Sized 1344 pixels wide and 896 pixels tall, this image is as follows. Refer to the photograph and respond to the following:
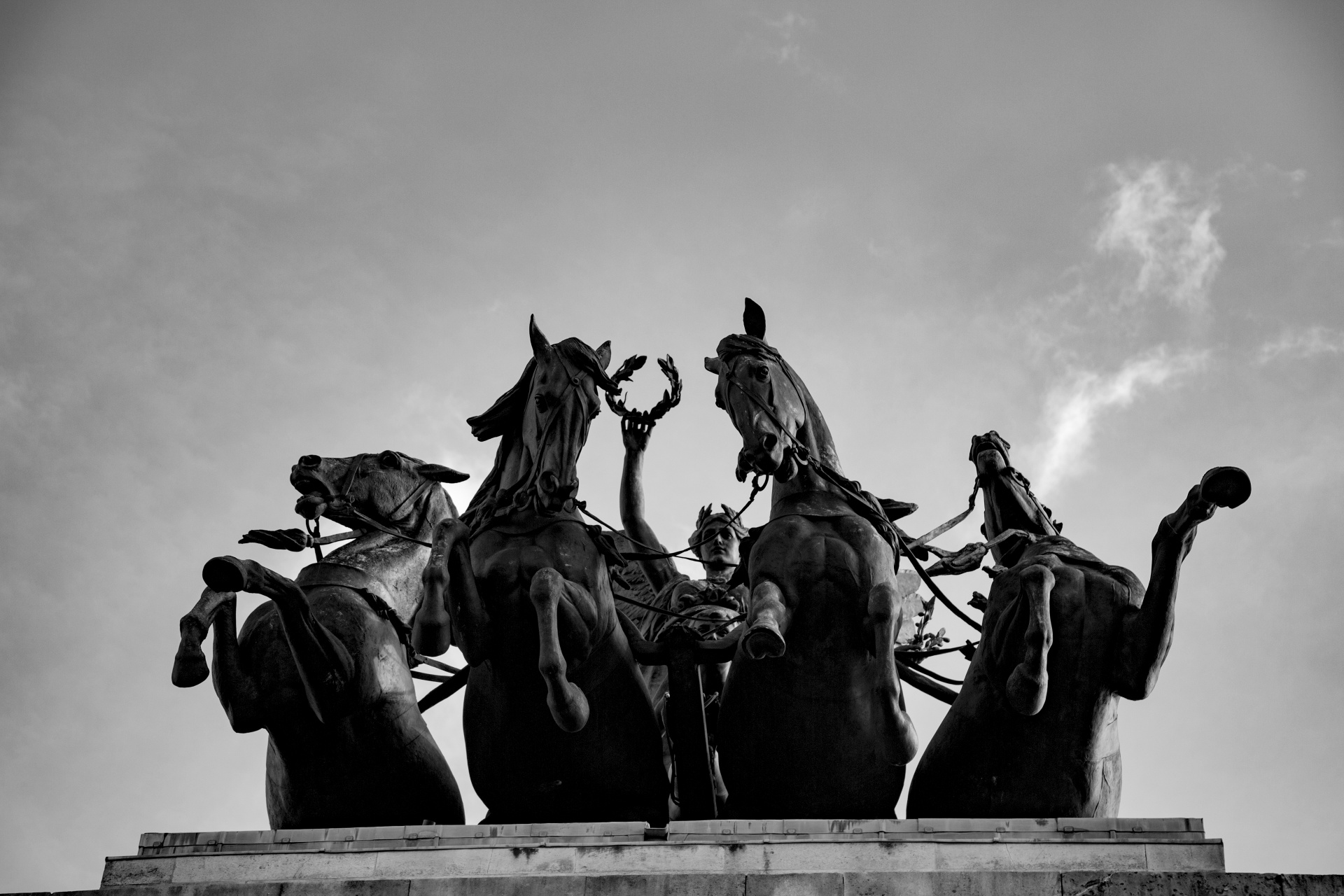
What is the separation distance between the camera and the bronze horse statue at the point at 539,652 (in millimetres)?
10188

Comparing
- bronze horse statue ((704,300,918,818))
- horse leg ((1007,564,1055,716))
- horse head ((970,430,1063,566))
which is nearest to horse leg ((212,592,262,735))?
bronze horse statue ((704,300,918,818))

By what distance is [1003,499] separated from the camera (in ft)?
39.8

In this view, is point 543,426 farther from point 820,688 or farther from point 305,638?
point 820,688

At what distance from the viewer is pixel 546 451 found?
10.9 meters

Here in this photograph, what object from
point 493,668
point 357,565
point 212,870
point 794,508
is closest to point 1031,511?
point 794,508

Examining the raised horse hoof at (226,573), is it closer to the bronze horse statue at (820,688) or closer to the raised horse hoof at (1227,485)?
the bronze horse statue at (820,688)

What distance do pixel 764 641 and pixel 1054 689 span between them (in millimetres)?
2072

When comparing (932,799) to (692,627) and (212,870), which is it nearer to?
(692,627)

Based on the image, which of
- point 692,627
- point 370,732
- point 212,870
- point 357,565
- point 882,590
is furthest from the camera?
point 692,627

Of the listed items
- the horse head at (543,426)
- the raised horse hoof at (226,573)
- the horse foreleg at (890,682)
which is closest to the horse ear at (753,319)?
the horse head at (543,426)

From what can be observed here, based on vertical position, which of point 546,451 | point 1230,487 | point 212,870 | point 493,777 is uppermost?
point 546,451

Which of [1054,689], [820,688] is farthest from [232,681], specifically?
Result: [1054,689]

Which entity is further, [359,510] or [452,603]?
[359,510]

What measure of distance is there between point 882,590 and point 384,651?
11.7ft
